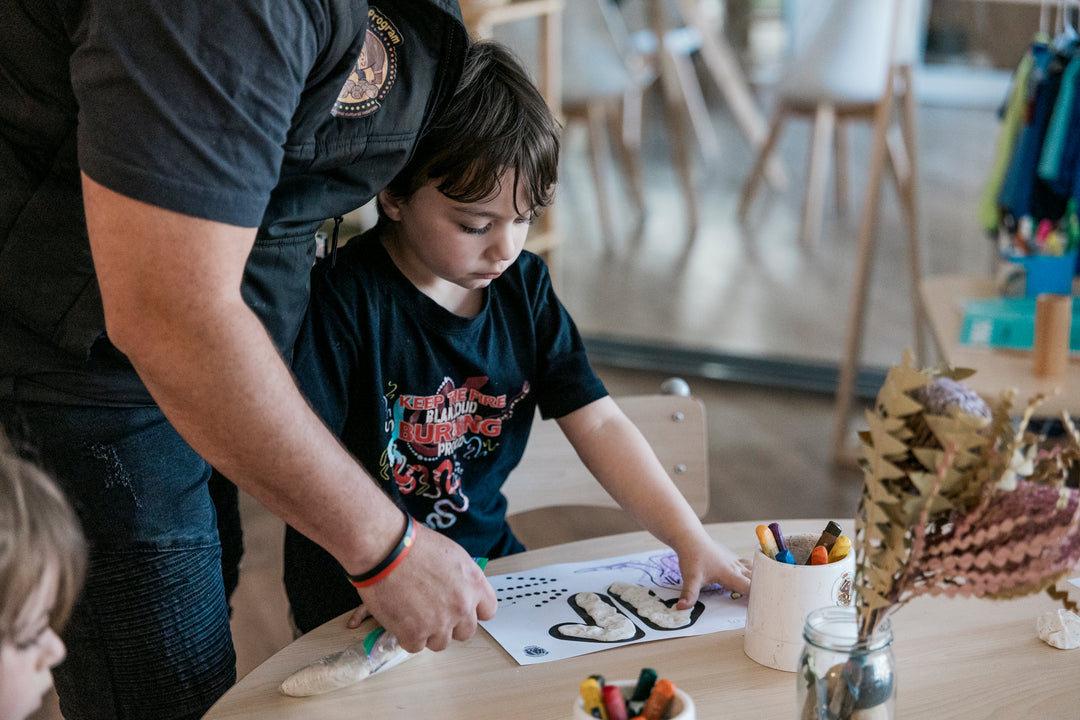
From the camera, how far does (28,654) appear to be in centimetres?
64

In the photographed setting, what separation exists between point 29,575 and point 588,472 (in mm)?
723

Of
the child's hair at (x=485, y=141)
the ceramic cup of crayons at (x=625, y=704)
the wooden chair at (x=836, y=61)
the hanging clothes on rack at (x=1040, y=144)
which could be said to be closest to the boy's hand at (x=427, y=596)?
the ceramic cup of crayons at (x=625, y=704)

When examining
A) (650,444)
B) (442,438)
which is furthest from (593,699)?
(650,444)

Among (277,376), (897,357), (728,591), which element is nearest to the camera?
(277,376)

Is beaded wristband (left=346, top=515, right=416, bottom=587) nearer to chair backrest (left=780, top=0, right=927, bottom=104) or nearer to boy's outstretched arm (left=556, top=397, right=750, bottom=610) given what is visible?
boy's outstretched arm (left=556, top=397, right=750, bottom=610)

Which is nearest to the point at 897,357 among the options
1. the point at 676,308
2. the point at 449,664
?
the point at 676,308

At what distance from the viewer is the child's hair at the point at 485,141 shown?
1.06m

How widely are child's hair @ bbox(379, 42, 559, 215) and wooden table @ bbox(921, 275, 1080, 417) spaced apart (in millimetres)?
809

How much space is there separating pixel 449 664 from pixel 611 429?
0.35 metres

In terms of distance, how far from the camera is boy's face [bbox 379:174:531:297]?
1.08 m

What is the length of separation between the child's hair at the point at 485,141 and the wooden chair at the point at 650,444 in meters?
0.29

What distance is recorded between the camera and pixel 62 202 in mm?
871

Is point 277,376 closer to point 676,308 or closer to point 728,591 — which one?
point 728,591

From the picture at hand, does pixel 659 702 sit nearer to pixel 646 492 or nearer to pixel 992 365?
pixel 646 492
